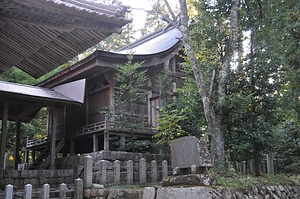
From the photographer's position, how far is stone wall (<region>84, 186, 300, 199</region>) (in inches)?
216

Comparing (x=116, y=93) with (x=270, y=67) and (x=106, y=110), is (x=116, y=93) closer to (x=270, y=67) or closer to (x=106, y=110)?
(x=106, y=110)

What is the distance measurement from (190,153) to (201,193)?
0.72m

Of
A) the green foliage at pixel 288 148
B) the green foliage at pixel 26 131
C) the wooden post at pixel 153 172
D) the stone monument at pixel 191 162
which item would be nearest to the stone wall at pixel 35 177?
the wooden post at pixel 153 172

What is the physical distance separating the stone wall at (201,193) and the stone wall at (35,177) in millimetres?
2930

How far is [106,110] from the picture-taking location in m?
12.8

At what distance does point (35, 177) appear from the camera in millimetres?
10773

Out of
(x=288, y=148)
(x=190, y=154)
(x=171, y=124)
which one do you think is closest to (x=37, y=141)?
(x=171, y=124)

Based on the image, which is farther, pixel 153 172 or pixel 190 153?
pixel 153 172

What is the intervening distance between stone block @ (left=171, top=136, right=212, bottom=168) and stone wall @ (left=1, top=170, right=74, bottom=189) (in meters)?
6.60

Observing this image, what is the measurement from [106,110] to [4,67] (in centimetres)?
697

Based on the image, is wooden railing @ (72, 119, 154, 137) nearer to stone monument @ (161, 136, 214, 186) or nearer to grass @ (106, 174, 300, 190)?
grass @ (106, 174, 300, 190)

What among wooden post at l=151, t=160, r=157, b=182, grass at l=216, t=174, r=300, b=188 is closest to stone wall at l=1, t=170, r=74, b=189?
wooden post at l=151, t=160, r=157, b=182

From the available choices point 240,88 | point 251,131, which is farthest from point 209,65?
point 251,131

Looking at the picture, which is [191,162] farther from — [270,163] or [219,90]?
[270,163]
